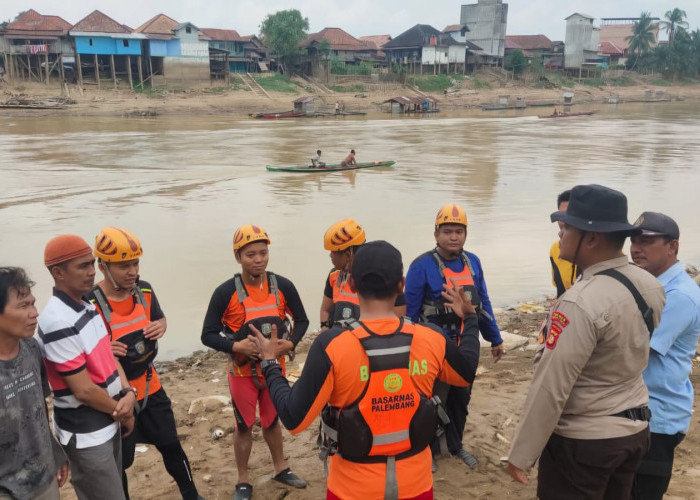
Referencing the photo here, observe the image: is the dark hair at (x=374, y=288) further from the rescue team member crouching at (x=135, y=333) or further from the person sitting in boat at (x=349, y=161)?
the person sitting in boat at (x=349, y=161)

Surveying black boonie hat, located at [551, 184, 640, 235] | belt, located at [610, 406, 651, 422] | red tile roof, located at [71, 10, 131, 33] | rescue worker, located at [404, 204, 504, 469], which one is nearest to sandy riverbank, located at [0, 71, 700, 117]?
red tile roof, located at [71, 10, 131, 33]

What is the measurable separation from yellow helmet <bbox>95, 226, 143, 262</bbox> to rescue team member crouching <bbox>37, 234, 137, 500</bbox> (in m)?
0.34

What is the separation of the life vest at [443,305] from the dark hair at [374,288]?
1942 mm

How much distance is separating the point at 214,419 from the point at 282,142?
100 ft

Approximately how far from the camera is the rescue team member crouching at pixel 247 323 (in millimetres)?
3945

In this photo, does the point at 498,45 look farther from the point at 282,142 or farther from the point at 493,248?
the point at 493,248

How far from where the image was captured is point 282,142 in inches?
1363

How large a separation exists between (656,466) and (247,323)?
256 cm

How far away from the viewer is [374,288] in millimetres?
2420

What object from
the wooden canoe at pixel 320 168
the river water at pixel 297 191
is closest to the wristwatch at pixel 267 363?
the river water at pixel 297 191

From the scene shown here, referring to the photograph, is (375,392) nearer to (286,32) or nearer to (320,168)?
(320,168)

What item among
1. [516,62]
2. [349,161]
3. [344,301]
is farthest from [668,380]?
[516,62]

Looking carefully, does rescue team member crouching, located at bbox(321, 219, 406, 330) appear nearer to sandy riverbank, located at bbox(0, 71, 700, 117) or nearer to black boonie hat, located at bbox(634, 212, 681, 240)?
black boonie hat, located at bbox(634, 212, 681, 240)

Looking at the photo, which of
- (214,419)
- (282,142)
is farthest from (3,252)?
(282,142)
